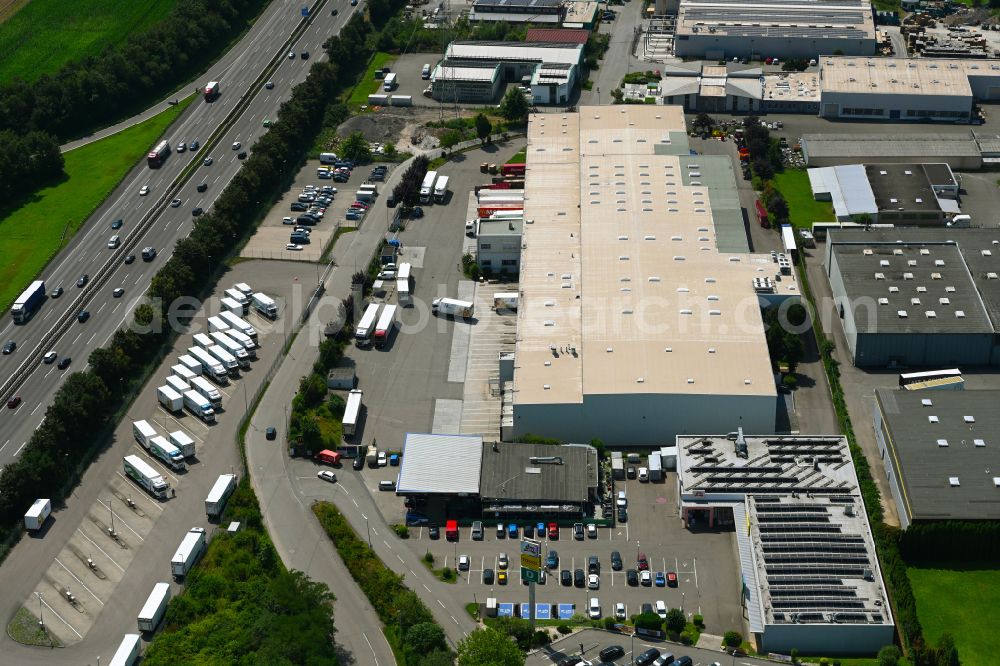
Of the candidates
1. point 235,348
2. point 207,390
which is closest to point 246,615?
point 207,390

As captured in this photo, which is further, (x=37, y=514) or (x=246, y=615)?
(x=37, y=514)

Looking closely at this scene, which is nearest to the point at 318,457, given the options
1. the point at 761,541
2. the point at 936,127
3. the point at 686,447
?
the point at 686,447

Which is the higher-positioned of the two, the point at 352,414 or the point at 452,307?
the point at 352,414

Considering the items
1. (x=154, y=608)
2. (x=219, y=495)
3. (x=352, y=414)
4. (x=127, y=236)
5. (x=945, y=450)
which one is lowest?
(x=127, y=236)

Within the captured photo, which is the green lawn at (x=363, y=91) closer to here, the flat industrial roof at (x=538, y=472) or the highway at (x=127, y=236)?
the highway at (x=127, y=236)

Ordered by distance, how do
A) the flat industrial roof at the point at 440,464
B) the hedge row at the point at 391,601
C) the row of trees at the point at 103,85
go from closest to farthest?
1. the hedge row at the point at 391,601
2. the flat industrial roof at the point at 440,464
3. the row of trees at the point at 103,85

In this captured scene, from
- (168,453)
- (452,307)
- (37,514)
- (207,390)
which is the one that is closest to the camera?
(37,514)

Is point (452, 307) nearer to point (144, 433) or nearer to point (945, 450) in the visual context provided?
point (144, 433)

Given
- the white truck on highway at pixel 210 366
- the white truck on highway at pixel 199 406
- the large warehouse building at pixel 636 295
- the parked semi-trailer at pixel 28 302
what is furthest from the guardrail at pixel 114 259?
the large warehouse building at pixel 636 295
